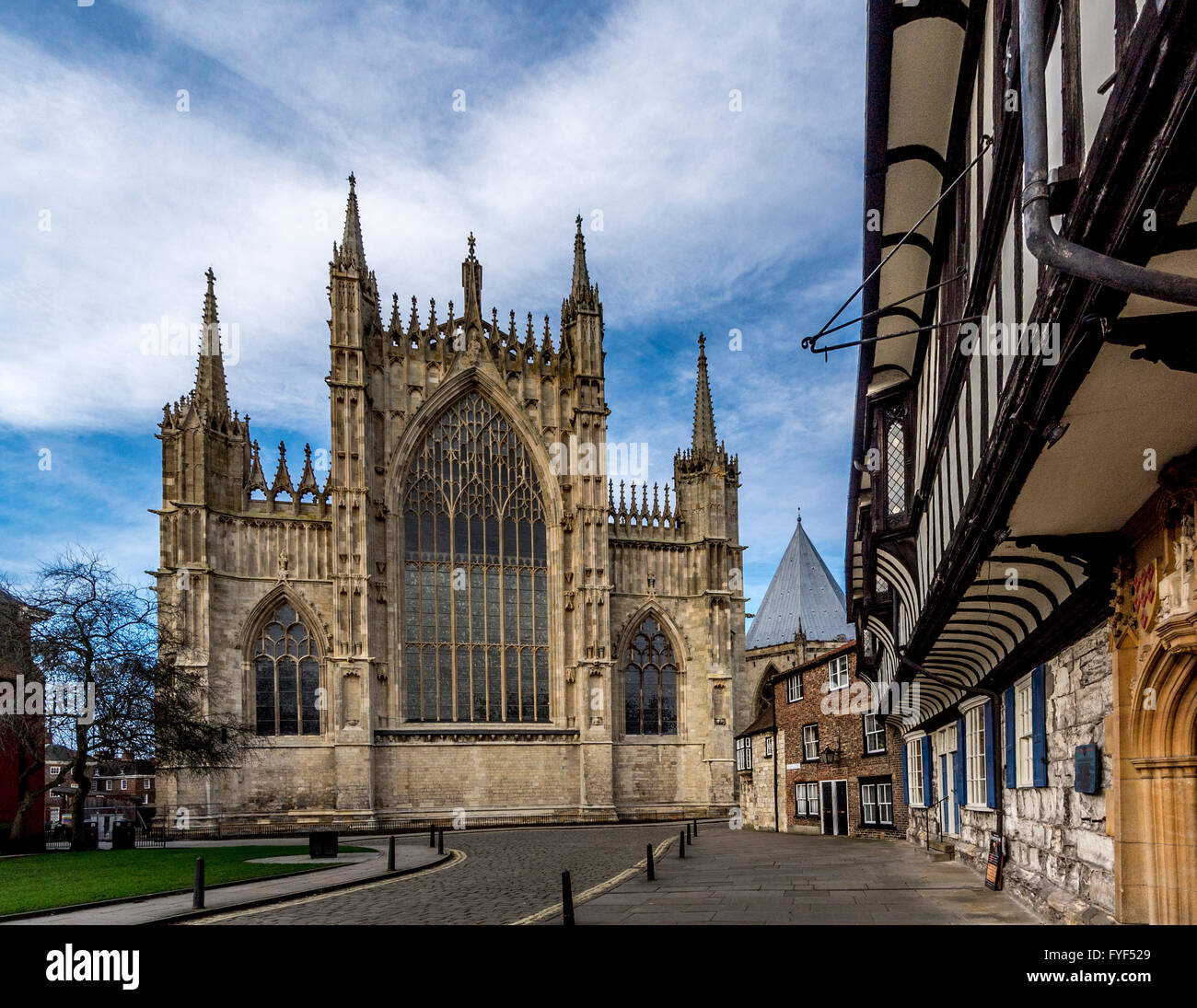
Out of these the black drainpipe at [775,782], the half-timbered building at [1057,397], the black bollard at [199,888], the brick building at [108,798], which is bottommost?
the brick building at [108,798]

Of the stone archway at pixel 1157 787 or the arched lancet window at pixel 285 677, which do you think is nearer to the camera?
the stone archway at pixel 1157 787

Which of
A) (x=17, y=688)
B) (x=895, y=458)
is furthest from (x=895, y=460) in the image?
(x=17, y=688)

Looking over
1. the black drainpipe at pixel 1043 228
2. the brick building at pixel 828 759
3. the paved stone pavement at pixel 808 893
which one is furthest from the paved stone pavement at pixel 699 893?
the black drainpipe at pixel 1043 228

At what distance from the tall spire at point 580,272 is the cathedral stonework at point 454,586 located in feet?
0.42

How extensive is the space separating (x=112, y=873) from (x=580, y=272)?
34.8 metres

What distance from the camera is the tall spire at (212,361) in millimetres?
43125

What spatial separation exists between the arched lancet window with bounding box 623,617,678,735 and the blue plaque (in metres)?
38.8

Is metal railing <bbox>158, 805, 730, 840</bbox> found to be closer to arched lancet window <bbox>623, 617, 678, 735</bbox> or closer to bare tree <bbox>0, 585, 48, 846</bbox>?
arched lancet window <bbox>623, 617, 678, 735</bbox>

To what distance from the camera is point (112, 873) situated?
68.5 feet

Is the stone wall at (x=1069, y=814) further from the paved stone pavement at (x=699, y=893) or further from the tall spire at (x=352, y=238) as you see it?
the tall spire at (x=352, y=238)

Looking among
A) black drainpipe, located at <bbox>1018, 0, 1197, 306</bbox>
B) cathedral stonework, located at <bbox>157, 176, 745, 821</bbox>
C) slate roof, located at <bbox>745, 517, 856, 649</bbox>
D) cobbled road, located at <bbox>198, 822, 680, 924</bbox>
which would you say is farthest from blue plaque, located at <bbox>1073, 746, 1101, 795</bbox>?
slate roof, located at <bbox>745, 517, 856, 649</bbox>
